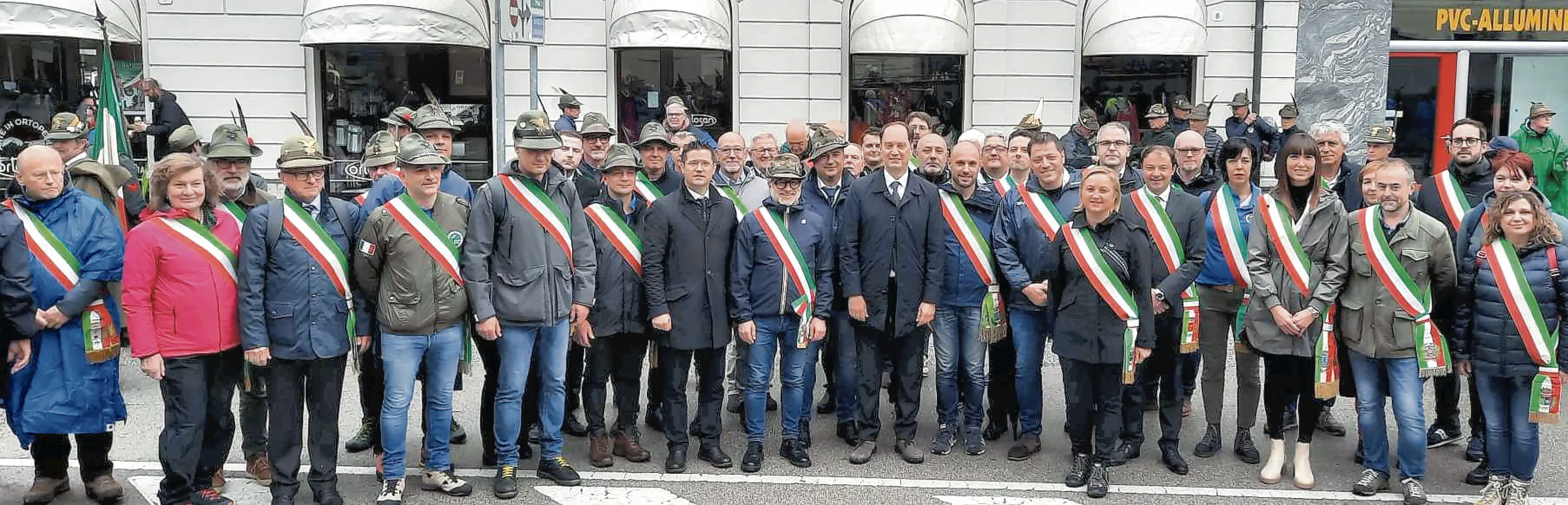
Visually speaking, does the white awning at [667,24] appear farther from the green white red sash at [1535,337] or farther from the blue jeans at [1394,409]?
the green white red sash at [1535,337]

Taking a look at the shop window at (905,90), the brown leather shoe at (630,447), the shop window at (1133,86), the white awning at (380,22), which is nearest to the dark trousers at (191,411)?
the brown leather shoe at (630,447)

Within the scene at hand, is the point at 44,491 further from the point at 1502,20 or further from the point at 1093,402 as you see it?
the point at 1502,20

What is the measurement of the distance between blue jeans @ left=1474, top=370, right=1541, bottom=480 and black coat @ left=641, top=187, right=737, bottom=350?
3.72m

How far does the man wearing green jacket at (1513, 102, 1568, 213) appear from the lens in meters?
9.86

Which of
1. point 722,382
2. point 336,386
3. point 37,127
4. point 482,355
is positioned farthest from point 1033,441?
point 37,127

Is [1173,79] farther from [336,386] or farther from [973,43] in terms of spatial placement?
[336,386]

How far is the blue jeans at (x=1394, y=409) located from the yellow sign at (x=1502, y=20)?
12.0m

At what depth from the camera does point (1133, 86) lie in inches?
607

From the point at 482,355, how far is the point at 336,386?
0.86m

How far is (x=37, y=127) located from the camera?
14.6 metres

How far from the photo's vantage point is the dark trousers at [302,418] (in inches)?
217

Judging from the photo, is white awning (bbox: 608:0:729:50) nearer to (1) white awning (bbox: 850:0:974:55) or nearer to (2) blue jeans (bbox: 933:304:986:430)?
(1) white awning (bbox: 850:0:974:55)

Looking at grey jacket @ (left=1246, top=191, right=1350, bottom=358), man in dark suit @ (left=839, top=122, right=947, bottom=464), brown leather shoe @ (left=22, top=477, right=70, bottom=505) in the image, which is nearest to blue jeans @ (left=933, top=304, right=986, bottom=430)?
man in dark suit @ (left=839, top=122, right=947, bottom=464)

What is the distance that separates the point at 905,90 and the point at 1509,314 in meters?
10.4
